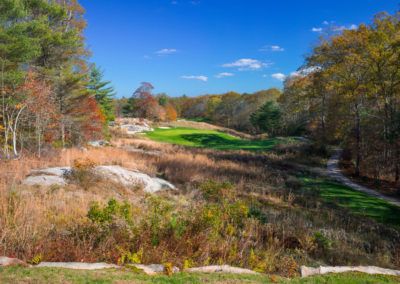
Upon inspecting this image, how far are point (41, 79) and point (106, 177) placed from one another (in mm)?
10026

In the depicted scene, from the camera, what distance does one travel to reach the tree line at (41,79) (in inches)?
482

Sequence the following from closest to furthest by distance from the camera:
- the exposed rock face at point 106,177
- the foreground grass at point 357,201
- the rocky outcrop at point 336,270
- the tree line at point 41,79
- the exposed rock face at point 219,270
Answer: the exposed rock face at point 219,270 < the rocky outcrop at point 336,270 < the exposed rock face at point 106,177 < the foreground grass at point 357,201 < the tree line at point 41,79

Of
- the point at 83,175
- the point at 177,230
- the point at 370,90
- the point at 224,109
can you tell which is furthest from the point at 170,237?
the point at 224,109

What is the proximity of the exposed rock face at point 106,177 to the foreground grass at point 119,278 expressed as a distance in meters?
4.78

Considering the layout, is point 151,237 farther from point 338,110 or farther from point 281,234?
point 338,110

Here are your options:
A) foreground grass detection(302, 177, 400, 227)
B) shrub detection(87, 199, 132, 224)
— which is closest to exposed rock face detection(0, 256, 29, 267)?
shrub detection(87, 199, 132, 224)

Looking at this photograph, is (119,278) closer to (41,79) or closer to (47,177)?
(47,177)

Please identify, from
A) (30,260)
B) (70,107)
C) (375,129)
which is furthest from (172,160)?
(375,129)

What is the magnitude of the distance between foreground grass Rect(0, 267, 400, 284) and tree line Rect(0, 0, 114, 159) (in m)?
9.04

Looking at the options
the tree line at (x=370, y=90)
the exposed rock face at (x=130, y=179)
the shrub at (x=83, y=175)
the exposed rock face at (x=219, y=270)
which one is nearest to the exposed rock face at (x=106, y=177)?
the exposed rock face at (x=130, y=179)

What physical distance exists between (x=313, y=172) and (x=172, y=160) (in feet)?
27.9

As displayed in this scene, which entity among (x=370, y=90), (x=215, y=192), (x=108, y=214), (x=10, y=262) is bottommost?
(x=215, y=192)

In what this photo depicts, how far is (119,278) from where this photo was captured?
9.96 feet

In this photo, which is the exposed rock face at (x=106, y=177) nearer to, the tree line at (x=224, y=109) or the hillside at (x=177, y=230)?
the hillside at (x=177, y=230)
